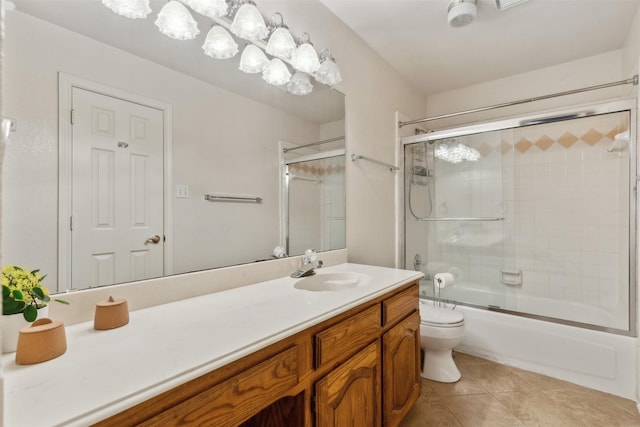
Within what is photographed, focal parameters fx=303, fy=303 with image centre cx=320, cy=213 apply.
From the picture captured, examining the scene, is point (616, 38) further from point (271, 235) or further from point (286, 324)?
point (286, 324)

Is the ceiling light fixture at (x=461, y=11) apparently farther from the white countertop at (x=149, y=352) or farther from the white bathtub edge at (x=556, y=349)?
the white bathtub edge at (x=556, y=349)

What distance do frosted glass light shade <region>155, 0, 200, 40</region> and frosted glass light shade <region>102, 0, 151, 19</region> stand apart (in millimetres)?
48

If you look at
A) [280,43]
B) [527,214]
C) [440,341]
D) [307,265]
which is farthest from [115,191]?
[527,214]

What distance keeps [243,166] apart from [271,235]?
0.36 metres

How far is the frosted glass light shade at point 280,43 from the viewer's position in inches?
59.0

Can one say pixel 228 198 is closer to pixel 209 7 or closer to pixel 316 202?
pixel 316 202

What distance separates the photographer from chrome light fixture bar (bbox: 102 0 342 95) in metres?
1.13

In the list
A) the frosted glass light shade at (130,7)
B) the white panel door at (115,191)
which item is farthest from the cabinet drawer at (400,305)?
the frosted glass light shade at (130,7)

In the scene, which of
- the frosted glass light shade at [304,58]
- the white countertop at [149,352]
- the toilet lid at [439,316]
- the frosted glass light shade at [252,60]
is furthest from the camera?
the toilet lid at [439,316]

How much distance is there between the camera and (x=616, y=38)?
7.40 feet

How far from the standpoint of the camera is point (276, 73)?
1566mm

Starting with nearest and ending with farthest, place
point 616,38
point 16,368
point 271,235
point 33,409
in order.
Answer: point 33,409, point 16,368, point 271,235, point 616,38

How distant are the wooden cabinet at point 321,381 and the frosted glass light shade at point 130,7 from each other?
3.81 feet

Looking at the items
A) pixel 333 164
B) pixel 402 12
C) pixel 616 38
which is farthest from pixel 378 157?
pixel 616 38
